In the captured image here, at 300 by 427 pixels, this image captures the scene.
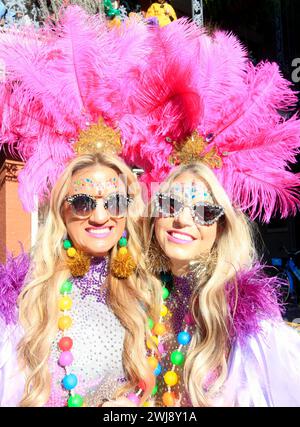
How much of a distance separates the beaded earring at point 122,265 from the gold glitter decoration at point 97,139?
0.51 m

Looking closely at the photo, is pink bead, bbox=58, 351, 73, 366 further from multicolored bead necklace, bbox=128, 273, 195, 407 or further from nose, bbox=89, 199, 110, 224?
nose, bbox=89, 199, 110, 224

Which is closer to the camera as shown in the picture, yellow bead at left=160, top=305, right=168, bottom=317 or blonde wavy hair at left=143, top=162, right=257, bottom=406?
blonde wavy hair at left=143, top=162, right=257, bottom=406

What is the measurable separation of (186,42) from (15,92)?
85 centimetres

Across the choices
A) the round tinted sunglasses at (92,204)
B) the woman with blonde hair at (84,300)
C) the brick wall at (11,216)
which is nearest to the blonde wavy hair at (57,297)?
the woman with blonde hair at (84,300)

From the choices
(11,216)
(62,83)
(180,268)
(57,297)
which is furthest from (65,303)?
(11,216)

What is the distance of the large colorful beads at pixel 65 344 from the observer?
1.80 metres

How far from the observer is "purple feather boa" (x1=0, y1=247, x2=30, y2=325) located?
185 cm

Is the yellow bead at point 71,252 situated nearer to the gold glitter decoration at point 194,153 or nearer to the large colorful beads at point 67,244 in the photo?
the large colorful beads at point 67,244

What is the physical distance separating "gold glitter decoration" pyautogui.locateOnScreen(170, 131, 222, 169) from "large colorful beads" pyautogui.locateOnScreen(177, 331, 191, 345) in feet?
2.66

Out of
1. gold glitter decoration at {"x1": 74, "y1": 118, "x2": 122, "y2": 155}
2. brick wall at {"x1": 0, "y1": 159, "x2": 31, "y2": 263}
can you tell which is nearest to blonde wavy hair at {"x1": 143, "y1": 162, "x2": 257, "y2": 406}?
gold glitter decoration at {"x1": 74, "y1": 118, "x2": 122, "y2": 155}

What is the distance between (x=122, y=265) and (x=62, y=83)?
3.03 ft

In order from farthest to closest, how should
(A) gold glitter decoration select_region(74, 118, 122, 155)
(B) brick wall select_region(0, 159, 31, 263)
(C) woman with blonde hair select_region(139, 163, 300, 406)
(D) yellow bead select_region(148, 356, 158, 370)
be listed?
(B) brick wall select_region(0, 159, 31, 263) → (A) gold glitter decoration select_region(74, 118, 122, 155) → (D) yellow bead select_region(148, 356, 158, 370) → (C) woman with blonde hair select_region(139, 163, 300, 406)

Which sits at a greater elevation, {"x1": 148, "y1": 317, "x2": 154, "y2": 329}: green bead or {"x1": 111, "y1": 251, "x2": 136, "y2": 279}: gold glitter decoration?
{"x1": 111, "y1": 251, "x2": 136, "y2": 279}: gold glitter decoration
